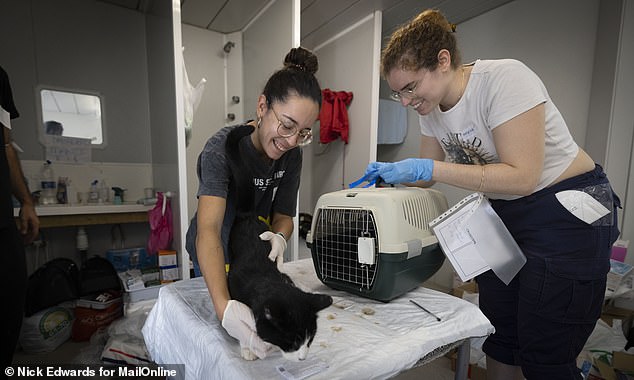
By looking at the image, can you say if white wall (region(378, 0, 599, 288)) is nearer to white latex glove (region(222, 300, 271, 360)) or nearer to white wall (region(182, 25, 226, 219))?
white wall (region(182, 25, 226, 219))

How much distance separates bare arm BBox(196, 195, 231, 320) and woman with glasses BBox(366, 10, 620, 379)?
519 mm

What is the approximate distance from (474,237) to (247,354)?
0.62 meters

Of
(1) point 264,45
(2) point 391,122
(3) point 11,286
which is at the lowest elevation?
(3) point 11,286

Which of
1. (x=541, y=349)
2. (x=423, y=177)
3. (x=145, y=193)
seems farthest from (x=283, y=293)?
(x=145, y=193)

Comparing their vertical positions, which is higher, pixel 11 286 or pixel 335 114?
pixel 335 114

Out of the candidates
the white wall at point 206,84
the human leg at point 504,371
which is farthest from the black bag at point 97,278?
the human leg at point 504,371

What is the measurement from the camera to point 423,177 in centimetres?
83

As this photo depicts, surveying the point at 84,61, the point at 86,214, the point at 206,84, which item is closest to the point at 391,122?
the point at 206,84

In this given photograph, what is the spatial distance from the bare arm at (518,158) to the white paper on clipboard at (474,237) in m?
0.07

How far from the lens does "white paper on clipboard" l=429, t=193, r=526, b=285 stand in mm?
753

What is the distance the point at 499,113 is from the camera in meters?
0.71

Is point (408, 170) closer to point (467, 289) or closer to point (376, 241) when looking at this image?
point (376, 241)

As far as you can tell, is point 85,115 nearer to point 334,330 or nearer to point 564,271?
point 334,330

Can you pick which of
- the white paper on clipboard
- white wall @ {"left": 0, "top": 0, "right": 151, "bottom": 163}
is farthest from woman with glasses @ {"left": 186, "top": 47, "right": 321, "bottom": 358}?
white wall @ {"left": 0, "top": 0, "right": 151, "bottom": 163}
